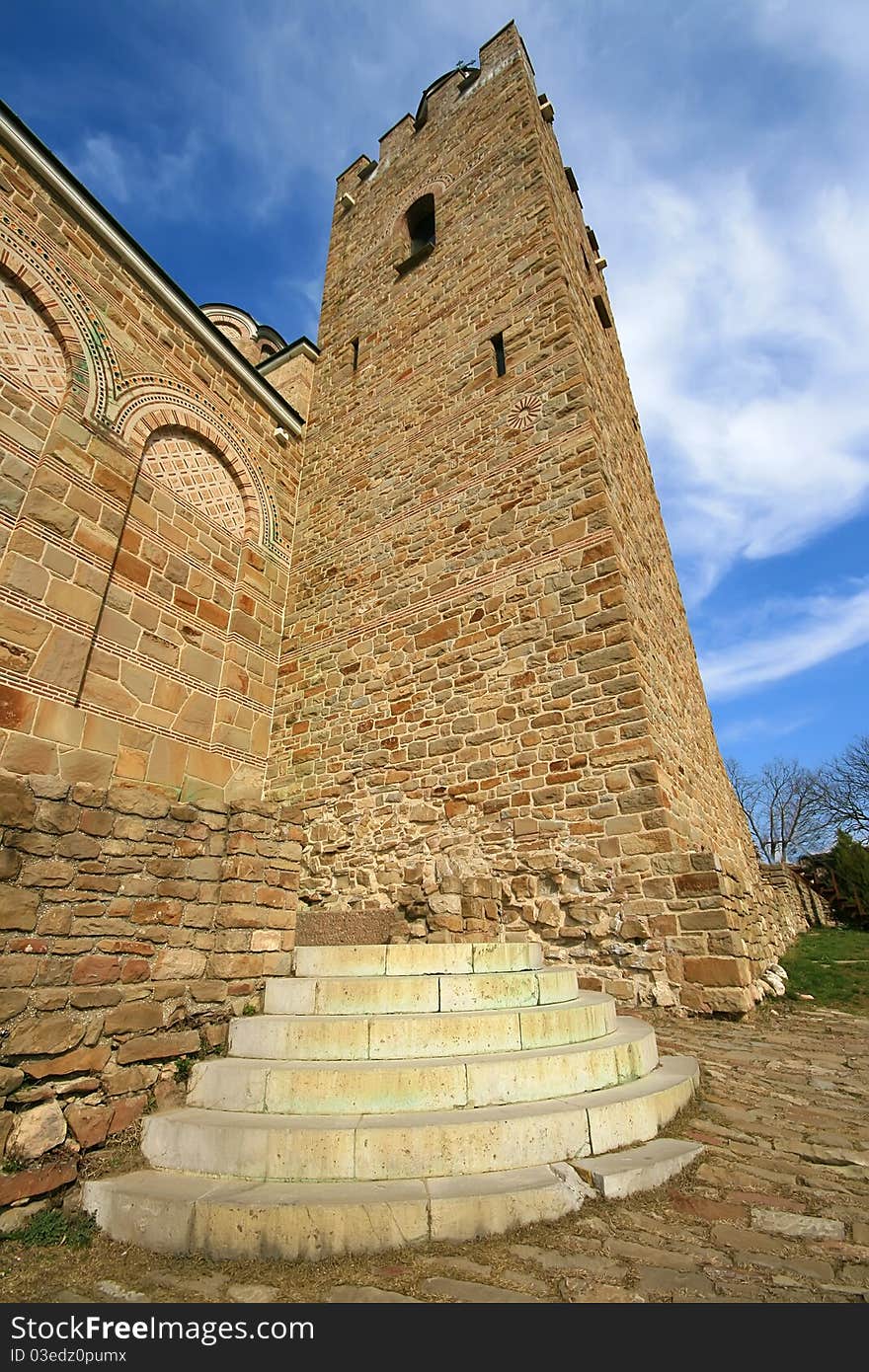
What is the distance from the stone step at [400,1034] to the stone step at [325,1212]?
2.18 feet

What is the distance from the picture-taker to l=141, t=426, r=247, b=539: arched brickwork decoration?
7.67 metres

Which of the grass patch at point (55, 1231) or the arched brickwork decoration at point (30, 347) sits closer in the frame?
the grass patch at point (55, 1231)

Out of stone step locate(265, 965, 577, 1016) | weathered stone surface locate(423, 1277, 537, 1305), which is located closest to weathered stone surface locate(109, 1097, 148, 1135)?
stone step locate(265, 965, 577, 1016)

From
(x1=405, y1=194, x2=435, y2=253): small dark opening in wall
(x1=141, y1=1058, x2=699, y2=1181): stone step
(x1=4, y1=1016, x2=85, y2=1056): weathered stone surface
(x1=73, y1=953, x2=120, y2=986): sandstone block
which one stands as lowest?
(x1=141, y1=1058, x2=699, y2=1181): stone step

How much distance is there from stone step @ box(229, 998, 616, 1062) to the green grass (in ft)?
13.5

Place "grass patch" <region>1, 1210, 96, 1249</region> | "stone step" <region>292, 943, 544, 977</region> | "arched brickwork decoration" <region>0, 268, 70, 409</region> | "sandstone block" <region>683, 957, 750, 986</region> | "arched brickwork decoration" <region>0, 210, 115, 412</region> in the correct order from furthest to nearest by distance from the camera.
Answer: "arched brickwork decoration" <region>0, 210, 115, 412</region>, "arched brickwork decoration" <region>0, 268, 70, 409</region>, "sandstone block" <region>683, 957, 750, 986</region>, "stone step" <region>292, 943, 544, 977</region>, "grass patch" <region>1, 1210, 96, 1249</region>

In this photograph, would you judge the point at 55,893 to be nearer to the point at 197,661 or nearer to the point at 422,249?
the point at 197,661

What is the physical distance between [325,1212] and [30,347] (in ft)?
25.9

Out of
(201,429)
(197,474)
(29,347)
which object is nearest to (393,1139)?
(29,347)

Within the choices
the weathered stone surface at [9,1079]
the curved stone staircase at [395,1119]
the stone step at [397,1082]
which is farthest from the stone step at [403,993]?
the weathered stone surface at [9,1079]

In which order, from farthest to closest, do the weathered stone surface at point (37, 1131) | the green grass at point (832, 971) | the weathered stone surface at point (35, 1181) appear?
the green grass at point (832, 971)
the weathered stone surface at point (37, 1131)
the weathered stone surface at point (35, 1181)

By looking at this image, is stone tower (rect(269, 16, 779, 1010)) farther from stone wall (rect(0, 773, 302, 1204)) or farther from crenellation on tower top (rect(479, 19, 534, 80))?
stone wall (rect(0, 773, 302, 1204))

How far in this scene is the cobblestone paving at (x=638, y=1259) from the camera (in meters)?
1.84

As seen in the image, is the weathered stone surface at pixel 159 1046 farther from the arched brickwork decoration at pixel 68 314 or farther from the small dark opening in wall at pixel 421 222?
the small dark opening in wall at pixel 421 222
